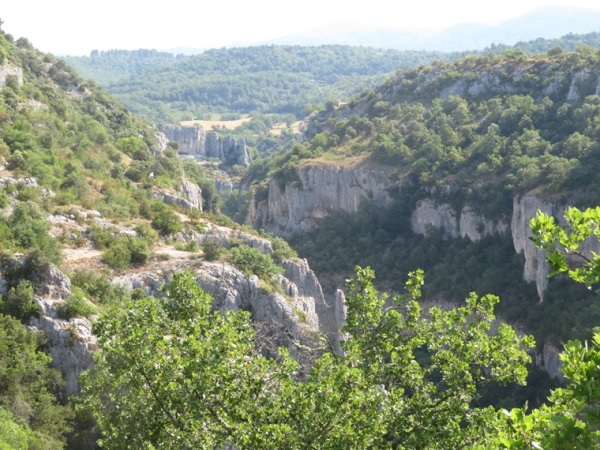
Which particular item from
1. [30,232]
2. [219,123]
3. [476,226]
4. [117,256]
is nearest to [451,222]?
[476,226]

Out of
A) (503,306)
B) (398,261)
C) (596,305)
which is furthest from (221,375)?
(398,261)

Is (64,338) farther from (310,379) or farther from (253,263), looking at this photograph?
(310,379)

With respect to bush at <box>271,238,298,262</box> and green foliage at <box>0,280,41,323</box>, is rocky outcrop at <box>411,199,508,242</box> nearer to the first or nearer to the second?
bush at <box>271,238,298,262</box>

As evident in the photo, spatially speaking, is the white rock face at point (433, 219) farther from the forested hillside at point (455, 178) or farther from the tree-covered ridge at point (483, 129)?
the tree-covered ridge at point (483, 129)

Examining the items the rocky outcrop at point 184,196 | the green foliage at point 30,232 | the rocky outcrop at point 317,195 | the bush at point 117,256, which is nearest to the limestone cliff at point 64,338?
the green foliage at point 30,232

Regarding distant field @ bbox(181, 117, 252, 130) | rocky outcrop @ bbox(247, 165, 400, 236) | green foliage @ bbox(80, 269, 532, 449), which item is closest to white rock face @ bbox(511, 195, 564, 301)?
rocky outcrop @ bbox(247, 165, 400, 236)

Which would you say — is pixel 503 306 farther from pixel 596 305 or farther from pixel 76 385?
pixel 76 385

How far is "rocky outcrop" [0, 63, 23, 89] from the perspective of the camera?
44.9m

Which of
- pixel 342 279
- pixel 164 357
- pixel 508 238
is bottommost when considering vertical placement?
pixel 342 279

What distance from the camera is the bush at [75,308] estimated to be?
23.7 m

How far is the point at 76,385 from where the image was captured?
22531 mm

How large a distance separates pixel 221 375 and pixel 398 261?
51.1 m

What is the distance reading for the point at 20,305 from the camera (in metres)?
23.4

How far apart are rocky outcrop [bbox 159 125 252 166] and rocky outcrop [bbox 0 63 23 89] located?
7287 cm
